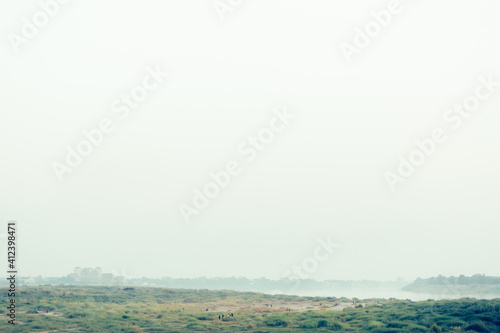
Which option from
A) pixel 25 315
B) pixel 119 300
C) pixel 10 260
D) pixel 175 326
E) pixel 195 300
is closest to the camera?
pixel 10 260

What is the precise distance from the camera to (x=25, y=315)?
4475 cm

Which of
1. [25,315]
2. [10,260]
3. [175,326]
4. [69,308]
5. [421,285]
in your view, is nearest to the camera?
[10,260]

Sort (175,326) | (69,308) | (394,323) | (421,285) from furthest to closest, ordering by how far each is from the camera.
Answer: (421,285) → (69,308) → (175,326) → (394,323)

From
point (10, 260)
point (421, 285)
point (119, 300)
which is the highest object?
point (10, 260)

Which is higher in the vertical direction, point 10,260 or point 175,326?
point 10,260

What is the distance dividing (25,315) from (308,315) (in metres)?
28.4

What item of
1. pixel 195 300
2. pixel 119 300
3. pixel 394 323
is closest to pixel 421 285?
pixel 195 300

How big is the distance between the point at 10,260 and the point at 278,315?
2528 centimetres

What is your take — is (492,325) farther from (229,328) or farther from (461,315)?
(229,328)

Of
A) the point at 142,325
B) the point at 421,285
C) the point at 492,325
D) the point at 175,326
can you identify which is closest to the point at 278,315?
the point at 175,326

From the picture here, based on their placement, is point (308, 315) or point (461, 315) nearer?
point (461, 315)

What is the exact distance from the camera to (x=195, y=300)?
7138cm

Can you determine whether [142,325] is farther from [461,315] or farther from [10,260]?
[461,315]

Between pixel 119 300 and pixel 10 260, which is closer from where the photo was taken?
pixel 10 260
